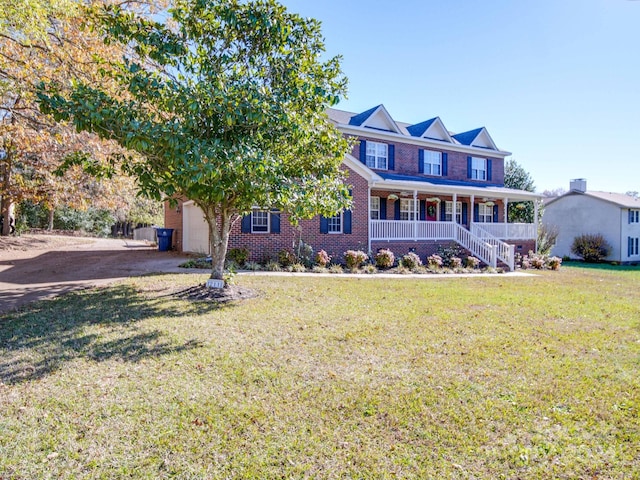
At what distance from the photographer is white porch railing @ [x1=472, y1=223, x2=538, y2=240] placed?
20297mm

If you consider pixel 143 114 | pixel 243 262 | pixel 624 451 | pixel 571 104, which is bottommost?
pixel 624 451

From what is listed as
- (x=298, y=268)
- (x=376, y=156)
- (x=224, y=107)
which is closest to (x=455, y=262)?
(x=376, y=156)

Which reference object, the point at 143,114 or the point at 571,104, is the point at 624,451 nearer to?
the point at 143,114

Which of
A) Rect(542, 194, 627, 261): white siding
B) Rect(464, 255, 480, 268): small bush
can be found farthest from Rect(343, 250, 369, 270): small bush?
Rect(542, 194, 627, 261): white siding

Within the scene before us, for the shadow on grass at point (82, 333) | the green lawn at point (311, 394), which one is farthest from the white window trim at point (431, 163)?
the shadow on grass at point (82, 333)

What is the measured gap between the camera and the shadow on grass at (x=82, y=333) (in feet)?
15.5

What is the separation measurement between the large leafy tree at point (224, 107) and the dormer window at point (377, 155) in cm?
1148

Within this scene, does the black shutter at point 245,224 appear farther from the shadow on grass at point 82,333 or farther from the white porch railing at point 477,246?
the white porch railing at point 477,246

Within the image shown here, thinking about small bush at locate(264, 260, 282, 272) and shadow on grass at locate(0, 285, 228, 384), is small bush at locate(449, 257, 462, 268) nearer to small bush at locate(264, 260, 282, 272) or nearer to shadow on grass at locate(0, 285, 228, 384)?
small bush at locate(264, 260, 282, 272)

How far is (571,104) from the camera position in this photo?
589 inches

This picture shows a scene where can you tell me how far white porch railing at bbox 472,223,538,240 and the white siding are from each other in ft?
38.7

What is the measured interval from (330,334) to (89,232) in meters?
39.4

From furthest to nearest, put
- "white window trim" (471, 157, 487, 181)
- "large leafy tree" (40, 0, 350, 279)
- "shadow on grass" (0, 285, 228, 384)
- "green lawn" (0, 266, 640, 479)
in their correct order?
1. "white window trim" (471, 157, 487, 181)
2. "large leafy tree" (40, 0, 350, 279)
3. "shadow on grass" (0, 285, 228, 384)
4. "green lawn" (0, 266, 640, 479)

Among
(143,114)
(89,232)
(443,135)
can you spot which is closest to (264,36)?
(143,114)
